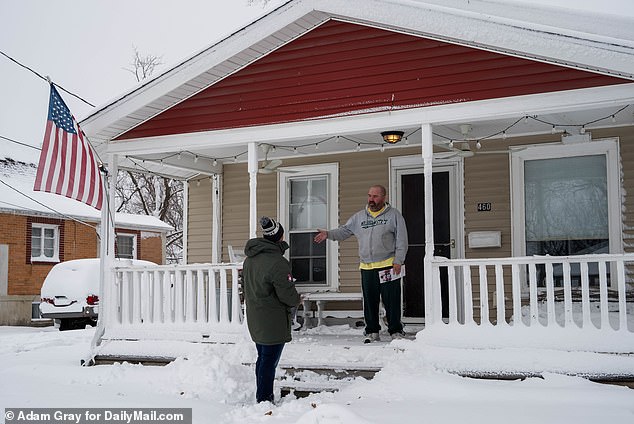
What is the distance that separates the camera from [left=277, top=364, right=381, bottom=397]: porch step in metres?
6.95

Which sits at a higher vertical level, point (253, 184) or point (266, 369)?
point (253, 184)

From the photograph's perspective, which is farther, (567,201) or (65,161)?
(567,201)

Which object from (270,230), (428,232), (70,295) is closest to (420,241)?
(428,232)

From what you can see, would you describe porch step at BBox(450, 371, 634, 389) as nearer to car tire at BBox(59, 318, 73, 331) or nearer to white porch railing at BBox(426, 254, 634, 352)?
white porch railing at BBox(426, 254, 634, 352)

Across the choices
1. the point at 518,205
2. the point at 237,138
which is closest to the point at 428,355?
the point at 518,205

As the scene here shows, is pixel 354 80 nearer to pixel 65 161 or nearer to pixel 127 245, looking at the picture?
pixel 65 161

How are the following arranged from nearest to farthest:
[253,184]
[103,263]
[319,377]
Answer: [319,377] → [253,184] → [103,263]

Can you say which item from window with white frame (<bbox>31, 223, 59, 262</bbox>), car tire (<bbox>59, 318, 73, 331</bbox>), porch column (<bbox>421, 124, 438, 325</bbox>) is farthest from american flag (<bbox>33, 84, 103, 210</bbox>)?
window with white frame (<bbox>31, 223, 59, 262</bbox>)

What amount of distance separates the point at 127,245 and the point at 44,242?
393 centimetres

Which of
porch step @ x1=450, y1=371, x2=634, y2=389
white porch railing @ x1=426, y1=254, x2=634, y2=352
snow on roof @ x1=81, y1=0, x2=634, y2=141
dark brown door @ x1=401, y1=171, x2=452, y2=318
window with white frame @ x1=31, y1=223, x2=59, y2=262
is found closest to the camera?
porch step @ x1=450, y1=371, x2=634, y2=389

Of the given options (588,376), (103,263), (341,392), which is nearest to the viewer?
(588,376)

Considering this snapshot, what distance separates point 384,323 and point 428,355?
87.7 inches

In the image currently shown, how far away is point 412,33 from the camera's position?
7566 mm

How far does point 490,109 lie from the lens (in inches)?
285
